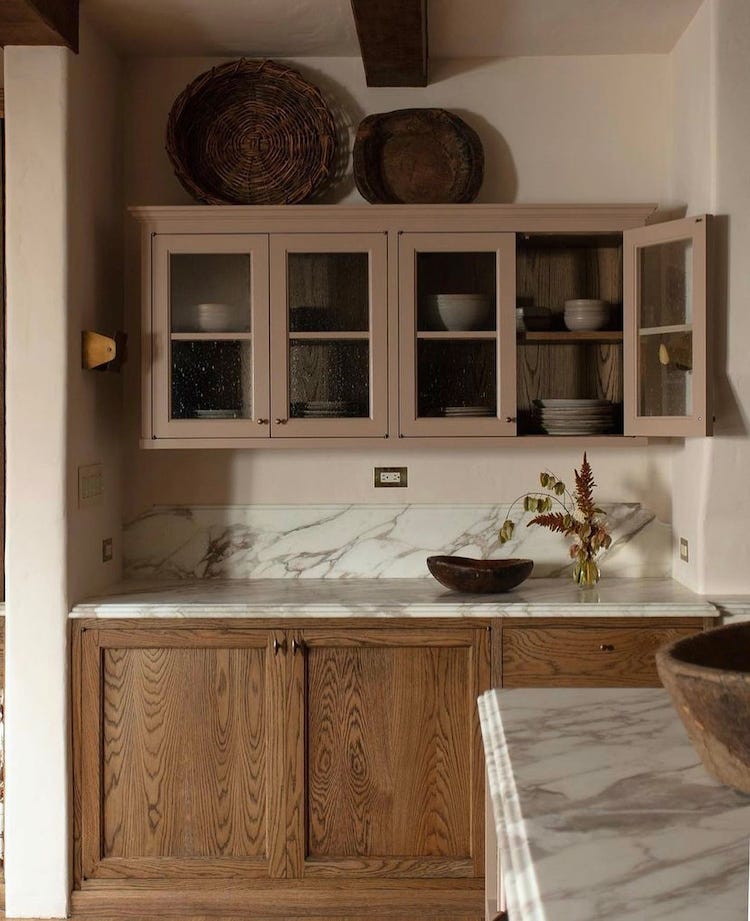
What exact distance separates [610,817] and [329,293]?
2277 mm

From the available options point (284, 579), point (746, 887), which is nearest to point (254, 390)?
point (284, 579)

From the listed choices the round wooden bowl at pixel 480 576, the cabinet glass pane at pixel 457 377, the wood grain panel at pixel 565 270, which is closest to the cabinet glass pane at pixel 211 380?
the cabinet glass pane at pixel 457 377

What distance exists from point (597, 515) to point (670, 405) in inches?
21.9

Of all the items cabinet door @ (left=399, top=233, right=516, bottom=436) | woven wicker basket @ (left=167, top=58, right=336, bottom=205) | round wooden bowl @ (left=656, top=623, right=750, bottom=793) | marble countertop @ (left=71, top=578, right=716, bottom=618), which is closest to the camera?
round wooden bowl @ (left=656, top=623, right=750, bottom=793)

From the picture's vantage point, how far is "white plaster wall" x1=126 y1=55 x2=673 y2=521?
11.6 ft

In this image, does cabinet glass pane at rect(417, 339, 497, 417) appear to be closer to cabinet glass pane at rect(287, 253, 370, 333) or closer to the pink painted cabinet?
the pink painted cabinet

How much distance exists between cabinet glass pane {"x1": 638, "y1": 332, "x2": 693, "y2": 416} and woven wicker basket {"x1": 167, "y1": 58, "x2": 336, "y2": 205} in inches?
48.7

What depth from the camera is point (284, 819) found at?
9.89 feet

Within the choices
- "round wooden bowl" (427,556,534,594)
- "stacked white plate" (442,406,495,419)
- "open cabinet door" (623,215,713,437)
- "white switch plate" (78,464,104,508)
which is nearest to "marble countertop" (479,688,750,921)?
"round wooden bowl" (427,556,534,594)

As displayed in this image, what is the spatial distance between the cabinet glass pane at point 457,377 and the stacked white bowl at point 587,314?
11.2 inches

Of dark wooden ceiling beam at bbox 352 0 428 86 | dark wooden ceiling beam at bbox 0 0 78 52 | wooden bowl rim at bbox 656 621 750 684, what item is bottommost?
wooden bowl rim at bbox 656 621 750 684

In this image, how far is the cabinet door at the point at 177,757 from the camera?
3.02 meters

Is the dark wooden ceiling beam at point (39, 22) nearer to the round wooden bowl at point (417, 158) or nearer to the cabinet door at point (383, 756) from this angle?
the round wooden bowl at point (417, 158)

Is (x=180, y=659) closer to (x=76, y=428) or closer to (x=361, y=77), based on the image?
(x=76, y=428)
